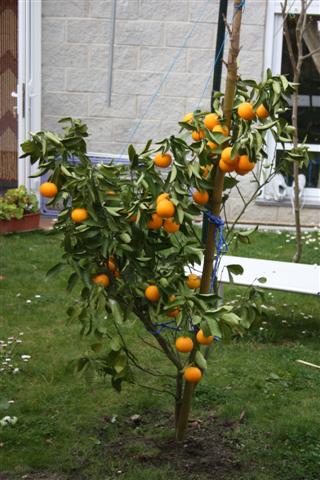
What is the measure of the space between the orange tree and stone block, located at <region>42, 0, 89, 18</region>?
5.98m

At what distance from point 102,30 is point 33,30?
75 centimetres

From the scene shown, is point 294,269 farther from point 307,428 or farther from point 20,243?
point 20,243

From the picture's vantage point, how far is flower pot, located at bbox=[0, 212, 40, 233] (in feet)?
26.5

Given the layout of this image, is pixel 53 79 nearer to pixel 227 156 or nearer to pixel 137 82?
pixel 137 82

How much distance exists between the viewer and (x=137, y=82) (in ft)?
29.3

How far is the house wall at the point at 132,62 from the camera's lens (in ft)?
28.9


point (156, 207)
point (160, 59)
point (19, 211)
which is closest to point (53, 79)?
point (160, 59)

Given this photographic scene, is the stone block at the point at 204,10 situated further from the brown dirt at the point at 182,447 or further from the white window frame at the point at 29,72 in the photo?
the brown dirt at the point at 182,447

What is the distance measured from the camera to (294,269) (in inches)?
216

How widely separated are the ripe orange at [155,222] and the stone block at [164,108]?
237 inches

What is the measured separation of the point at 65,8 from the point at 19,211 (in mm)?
2392

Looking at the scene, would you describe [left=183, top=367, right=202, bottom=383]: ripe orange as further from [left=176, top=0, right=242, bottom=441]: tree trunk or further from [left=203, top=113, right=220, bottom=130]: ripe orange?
[left=203, top=113, right=220, bottom=130]: ripe orange

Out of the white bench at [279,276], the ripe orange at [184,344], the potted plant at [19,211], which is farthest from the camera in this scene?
the potted plant at [19,211]

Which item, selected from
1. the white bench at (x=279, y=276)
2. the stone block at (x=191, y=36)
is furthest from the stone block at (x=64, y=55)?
the white bench at (x=279, y=276)
